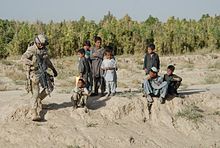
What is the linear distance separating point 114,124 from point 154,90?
1444mm

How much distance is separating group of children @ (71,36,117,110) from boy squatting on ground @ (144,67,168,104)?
30.1 inches

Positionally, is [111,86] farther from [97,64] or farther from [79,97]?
[79,97]

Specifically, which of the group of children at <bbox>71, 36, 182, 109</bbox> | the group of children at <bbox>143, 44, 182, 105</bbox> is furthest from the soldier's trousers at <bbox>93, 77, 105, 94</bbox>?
Result: the group of children at <bbox>143, 44, 182, 105</bbox>

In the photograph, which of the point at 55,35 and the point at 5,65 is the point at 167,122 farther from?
the point at 55,35

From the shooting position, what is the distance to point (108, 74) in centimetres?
1005

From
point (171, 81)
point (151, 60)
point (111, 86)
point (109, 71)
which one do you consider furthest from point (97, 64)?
point (171, 81)

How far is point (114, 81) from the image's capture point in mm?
10078

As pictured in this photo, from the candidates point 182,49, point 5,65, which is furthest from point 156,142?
point 182,49

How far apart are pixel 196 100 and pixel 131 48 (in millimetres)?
15204

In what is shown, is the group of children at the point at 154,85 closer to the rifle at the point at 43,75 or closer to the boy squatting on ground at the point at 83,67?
the boy squatting on ground at the point at 83,67

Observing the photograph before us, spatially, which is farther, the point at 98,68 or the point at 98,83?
the point at 98,83

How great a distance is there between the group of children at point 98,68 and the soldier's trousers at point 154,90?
740mm

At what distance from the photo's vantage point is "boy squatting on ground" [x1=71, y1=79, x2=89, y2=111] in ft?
28.7

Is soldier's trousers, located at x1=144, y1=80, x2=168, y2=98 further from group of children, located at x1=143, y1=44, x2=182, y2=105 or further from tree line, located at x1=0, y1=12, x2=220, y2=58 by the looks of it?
tree line, located at x1=0, y1=12, x2=220, y2=58
